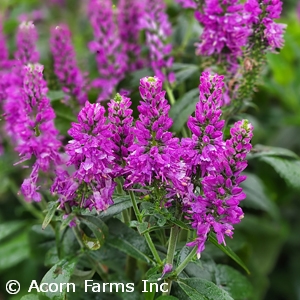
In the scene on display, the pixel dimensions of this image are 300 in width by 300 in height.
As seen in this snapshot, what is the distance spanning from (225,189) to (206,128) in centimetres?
11

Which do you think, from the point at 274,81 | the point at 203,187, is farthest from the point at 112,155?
the point at 274,81

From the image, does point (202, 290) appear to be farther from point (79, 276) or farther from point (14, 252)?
point (14, 252)

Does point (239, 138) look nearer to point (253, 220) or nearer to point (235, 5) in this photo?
point (235, 5)

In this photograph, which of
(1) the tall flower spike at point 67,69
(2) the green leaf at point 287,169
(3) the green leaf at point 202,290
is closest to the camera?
(3) the green leaf at point 202,290

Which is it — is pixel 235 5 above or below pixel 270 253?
above

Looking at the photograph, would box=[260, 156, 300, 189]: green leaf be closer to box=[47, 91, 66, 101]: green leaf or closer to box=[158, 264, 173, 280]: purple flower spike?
box=[158, 264, 173, 280]: purple flower spike

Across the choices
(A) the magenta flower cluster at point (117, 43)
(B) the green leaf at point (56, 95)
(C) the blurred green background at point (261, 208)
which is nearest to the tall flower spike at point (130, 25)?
(A) the magenta flower cluster at point (117, 43)

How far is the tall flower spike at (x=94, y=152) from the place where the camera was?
0.91 m

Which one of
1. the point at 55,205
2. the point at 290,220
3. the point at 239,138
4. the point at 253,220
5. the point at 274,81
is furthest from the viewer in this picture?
the point at 290,220

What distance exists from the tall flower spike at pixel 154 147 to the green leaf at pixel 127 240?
280mm

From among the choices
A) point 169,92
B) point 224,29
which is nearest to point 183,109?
point 169,92

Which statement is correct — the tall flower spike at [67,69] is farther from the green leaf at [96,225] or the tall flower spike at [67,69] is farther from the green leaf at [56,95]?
the green leaf at [96,225]

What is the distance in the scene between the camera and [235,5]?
123 cm

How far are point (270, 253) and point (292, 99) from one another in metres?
0.68
